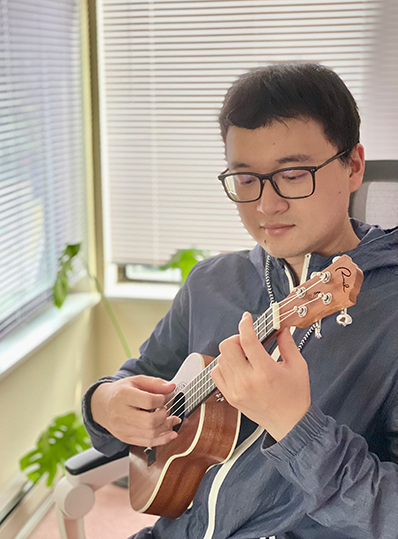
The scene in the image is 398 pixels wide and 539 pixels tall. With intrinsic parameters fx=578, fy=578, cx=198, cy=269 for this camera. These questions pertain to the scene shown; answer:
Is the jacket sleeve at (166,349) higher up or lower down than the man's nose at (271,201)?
lower down

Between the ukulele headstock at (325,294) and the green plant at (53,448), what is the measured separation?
1.33m

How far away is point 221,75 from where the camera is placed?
212cm

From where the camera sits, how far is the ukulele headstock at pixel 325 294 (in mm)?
698

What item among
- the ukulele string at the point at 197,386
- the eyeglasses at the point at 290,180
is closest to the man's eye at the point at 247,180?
the eyeglasses at the point at 290,180

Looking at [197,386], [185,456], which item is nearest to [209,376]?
[197,386]

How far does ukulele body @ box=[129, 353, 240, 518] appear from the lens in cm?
95

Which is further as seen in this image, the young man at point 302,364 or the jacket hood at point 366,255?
the jacket hood at point 366,255

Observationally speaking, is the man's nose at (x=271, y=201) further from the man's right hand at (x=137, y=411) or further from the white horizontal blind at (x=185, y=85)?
the white horizontal blind at (x=185, y=85)

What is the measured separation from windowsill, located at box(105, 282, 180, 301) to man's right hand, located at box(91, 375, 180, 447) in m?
1.15

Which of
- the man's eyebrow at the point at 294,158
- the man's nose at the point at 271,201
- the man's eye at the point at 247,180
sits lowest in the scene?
the man's nose at the point at 271,201

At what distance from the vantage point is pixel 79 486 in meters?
1.12

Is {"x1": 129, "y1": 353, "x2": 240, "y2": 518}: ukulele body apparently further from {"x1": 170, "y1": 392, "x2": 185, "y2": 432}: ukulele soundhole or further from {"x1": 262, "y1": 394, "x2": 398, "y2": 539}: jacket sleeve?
{"x1": 262, "y1": 394, "x2": 398, "y2": 539}: jacket sleeve

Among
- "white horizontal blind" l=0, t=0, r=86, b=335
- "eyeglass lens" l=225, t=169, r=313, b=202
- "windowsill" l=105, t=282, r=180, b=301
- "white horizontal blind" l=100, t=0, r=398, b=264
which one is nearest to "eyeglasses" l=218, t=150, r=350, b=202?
"eyeglass lens" l=225, t=169, r=313, b=202

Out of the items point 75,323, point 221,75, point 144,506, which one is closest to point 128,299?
point 75,323
